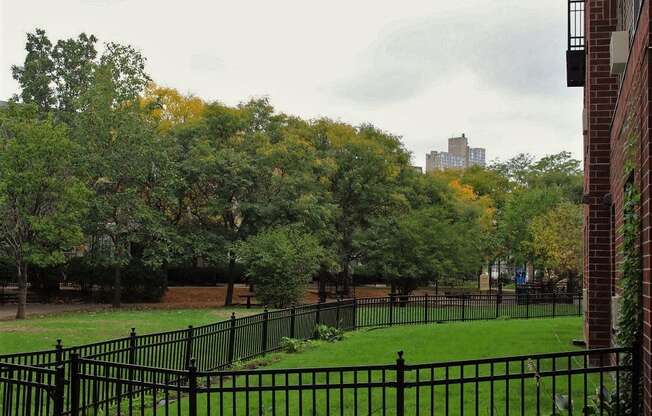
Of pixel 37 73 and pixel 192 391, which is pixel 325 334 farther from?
pixel 37 73

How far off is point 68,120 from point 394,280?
16915 millimetres

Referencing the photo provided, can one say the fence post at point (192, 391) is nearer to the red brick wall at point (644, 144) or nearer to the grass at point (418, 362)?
the grass at point (418, 362)

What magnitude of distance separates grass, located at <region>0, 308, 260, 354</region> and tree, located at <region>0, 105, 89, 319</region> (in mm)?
2311

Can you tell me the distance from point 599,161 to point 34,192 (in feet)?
58.3

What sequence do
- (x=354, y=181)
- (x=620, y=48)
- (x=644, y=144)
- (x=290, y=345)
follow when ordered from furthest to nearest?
(x=354, y=181)
(x=290, y=345)
(x=620, y=48)
(x=644, y=144)

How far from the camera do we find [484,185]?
5806 centimetres

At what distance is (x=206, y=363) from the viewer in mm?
11125

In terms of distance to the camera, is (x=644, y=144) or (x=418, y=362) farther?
(x=418, y=362)

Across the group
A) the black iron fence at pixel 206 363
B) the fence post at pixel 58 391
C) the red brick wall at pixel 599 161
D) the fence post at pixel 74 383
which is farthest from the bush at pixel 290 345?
the fence post at pixel 58 391

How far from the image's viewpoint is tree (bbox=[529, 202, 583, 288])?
34000mm

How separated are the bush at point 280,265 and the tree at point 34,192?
6.68 meters

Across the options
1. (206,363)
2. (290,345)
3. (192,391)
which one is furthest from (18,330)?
(192,391)

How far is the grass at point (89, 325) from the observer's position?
52.3 feet

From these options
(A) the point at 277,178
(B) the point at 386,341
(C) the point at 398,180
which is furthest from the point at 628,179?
(C) the point at 398,180
